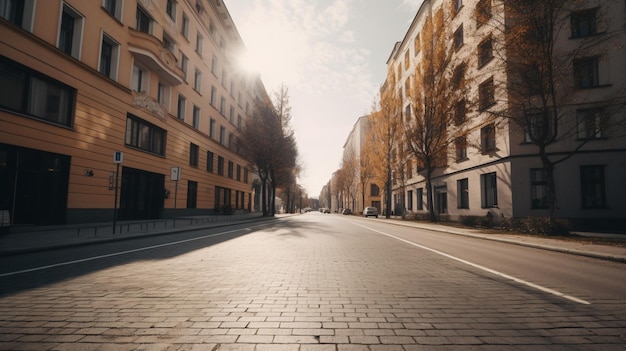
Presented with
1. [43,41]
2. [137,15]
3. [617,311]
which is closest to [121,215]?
[43,41]

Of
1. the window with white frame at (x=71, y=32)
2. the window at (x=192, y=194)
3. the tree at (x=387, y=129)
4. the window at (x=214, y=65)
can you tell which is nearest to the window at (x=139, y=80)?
the window with white frame at (x=71, y=32)

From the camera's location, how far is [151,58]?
18.7 metres

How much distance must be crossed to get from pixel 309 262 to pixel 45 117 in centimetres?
1330

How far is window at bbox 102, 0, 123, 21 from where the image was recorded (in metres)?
16.7

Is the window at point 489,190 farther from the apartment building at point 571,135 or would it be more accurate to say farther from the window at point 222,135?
the window at point 222,135

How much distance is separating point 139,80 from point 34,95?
784cm

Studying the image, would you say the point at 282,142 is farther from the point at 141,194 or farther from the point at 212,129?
the point at 141,194

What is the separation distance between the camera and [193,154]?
88.7 feet

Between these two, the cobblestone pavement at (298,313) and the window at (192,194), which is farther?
the window at (192,194)

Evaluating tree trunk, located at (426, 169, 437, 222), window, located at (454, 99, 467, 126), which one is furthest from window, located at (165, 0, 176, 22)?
tree trunk, located at (426, 169, 437, 222)

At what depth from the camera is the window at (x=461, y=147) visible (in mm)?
21172

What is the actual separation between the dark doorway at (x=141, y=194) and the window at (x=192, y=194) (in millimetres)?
3887

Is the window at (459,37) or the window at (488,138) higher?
the window at (459,37)

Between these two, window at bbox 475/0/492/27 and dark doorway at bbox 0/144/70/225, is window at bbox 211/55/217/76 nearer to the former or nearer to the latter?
dark doorway at bbox 0/144/70/225
